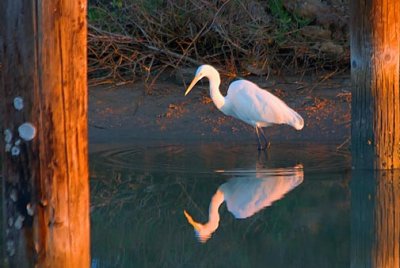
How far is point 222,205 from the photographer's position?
7332mm

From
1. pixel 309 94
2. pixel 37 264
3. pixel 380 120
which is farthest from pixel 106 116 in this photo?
pixel 37 264

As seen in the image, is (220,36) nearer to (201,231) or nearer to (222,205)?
(222,205)

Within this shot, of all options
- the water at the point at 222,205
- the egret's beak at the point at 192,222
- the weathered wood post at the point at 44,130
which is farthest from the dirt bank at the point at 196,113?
the weathered wood post at the point at 44,130

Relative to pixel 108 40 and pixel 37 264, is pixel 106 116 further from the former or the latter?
pixel 37 264

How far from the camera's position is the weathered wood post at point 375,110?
7.19m

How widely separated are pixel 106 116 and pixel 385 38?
15.3ft

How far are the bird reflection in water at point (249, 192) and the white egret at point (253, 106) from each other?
4.86 ft

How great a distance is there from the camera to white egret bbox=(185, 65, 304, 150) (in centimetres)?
1004

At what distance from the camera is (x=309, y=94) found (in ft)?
37.7

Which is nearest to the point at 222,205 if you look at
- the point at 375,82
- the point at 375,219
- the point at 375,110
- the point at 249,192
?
the point at 249,192

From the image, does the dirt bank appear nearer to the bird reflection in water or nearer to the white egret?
the white egret

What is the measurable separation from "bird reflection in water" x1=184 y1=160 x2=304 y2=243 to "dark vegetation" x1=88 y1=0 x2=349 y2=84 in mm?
3698

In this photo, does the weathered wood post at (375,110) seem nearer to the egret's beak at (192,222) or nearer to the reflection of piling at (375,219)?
the reflection of piling at (375,219)

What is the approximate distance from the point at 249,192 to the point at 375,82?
139 cm
